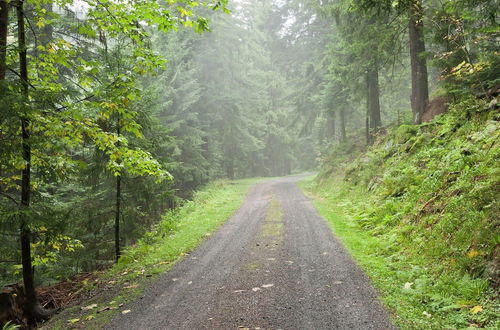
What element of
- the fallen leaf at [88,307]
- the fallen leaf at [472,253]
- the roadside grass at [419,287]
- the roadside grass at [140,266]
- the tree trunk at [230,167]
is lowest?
the fallen leaf at [88,307]

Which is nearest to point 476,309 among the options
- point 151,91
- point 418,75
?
point 151,91

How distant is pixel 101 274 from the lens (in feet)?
28.8

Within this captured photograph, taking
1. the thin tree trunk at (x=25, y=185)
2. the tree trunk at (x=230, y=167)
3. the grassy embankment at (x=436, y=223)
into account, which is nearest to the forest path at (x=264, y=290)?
the grassy embankment at (x=436, y=223)

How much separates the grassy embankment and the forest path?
510mm

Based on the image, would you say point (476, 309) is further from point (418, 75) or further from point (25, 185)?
point (418, 75)

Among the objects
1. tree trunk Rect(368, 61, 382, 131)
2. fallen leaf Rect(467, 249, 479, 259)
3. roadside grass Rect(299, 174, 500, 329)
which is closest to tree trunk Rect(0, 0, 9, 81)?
roadside grass Rect(299, 174, 500, 329)

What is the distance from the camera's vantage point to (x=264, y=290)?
18.6 feet

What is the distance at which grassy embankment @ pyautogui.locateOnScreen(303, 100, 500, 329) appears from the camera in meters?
4.73

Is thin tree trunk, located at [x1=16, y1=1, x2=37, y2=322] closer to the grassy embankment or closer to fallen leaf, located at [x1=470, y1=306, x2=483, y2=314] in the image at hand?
the grassy embankment

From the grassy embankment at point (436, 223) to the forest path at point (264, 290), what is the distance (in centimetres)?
51

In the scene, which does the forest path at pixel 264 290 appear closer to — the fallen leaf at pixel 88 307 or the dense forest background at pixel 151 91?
the fallen leaf at pixel 88 307

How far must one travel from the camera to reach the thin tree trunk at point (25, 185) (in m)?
5.39

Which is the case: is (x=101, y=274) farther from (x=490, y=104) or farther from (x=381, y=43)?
(x=381, y=43)

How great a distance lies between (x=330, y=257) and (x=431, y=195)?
330cm
